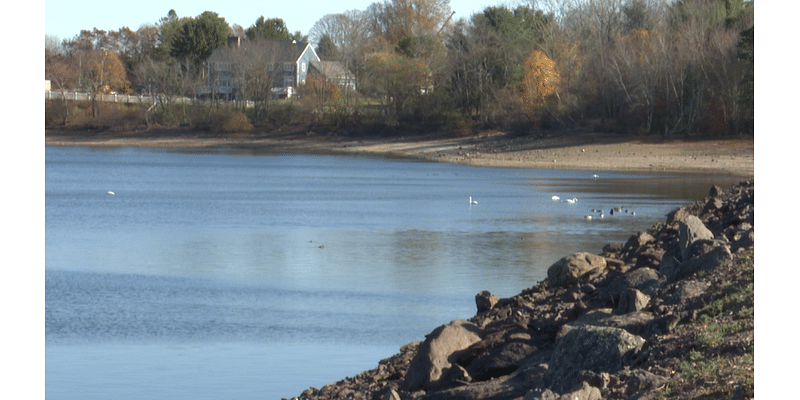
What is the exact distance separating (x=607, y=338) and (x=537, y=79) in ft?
195

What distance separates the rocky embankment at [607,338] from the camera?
6.51 m

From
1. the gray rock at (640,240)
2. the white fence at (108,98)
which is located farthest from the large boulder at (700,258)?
the white fence at (108,98)

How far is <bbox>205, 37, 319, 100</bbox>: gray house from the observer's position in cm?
8250

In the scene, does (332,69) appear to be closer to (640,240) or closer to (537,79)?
(537,79)

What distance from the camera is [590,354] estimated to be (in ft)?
24.6

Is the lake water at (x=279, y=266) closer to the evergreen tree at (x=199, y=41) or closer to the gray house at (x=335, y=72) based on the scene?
the gray house at (x=335, y=72)

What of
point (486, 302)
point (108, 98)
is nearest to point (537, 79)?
point (108, 98)

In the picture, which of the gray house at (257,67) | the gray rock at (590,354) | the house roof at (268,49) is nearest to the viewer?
the gray rock at (590,354)

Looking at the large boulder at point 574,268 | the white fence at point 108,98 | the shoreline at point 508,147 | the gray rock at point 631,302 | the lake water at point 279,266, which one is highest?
the white fence at point 108,98

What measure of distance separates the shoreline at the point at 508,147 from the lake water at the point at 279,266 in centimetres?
→ 679

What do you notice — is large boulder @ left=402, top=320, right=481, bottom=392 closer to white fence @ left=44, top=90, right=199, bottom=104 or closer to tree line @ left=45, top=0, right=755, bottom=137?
tree line @ left=45, top=0, right=755, bottom=137

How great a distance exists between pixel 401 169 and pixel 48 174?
17.5 m

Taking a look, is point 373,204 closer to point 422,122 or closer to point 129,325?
point 129,325

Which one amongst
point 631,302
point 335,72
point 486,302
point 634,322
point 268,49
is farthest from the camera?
point 268,49
